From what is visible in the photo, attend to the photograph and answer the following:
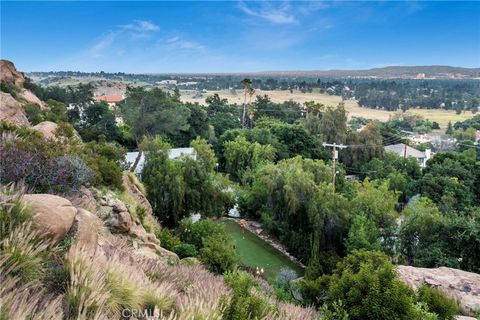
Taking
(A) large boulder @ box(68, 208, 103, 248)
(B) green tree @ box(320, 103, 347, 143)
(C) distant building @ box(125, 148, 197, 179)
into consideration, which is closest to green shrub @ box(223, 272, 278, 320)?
(A) large boulder @ box(68, 208, 103, 248)

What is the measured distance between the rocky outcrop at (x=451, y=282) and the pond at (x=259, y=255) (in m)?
6.43

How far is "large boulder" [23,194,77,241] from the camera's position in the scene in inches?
200

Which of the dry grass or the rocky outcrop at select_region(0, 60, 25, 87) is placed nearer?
the dry grass

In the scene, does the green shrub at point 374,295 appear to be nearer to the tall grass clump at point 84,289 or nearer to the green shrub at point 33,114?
the tall grass clump at point 84,289

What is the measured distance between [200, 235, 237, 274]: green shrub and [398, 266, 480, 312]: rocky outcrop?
5.16 meters

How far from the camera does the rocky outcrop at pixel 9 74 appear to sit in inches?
1166

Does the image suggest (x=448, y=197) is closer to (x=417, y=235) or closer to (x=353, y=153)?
(x=417, y=235)

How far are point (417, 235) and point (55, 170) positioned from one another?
1608 cm

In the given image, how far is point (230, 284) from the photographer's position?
238 inches

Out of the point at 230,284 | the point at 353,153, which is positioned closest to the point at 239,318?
the point at 230,284

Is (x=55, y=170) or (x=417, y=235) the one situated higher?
(x=55, y=170)

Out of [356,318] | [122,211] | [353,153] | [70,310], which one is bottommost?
[353,153]

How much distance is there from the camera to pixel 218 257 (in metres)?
12.4

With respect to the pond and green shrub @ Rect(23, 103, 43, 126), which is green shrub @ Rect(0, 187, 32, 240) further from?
green shrub @ Rect(23, 103, 43, 126)
